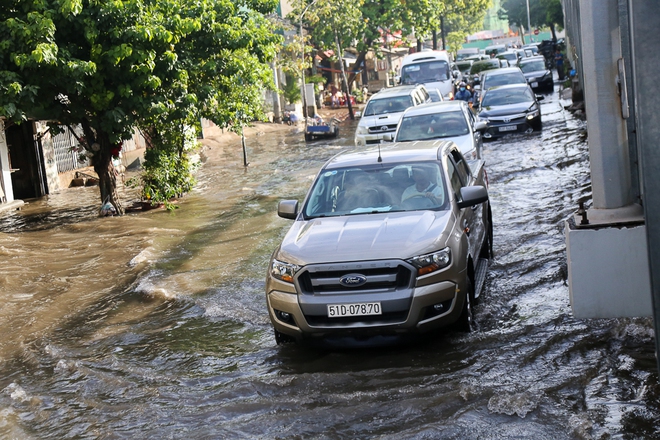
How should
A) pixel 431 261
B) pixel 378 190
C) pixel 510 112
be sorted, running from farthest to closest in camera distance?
pixel 510 112 < pixel 378 190 < pixel 431 261

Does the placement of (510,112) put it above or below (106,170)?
above

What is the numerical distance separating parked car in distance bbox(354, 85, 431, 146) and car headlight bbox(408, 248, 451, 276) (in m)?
14.2

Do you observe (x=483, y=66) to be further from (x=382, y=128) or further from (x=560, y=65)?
(x=382, y=128)

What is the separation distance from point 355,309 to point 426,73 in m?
27.8

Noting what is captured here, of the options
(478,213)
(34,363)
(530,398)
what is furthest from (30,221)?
(530,398)

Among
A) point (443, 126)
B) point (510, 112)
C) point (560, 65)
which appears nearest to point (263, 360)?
point (443, 126)

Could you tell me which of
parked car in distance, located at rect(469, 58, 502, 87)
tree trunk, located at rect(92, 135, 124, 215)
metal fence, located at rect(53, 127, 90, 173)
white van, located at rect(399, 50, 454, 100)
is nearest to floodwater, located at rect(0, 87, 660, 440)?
tree trunk, located at rect(92, 135, 124, 215)

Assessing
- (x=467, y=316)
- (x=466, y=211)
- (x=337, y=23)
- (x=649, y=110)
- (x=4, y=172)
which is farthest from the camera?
(x=337, y=23)

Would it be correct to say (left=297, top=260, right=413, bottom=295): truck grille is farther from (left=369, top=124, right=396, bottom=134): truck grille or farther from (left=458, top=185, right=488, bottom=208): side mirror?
(left=369, top=124, right=396, bottom=134): truck grille

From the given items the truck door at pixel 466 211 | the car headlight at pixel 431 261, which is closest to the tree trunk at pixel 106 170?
the truck door at pixel 466 211

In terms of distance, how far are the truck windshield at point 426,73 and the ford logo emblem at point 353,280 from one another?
27216 mm

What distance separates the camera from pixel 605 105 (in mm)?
5793

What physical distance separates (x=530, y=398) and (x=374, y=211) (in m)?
2.71

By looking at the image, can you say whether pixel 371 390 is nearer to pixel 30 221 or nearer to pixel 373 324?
pixel 373 324
